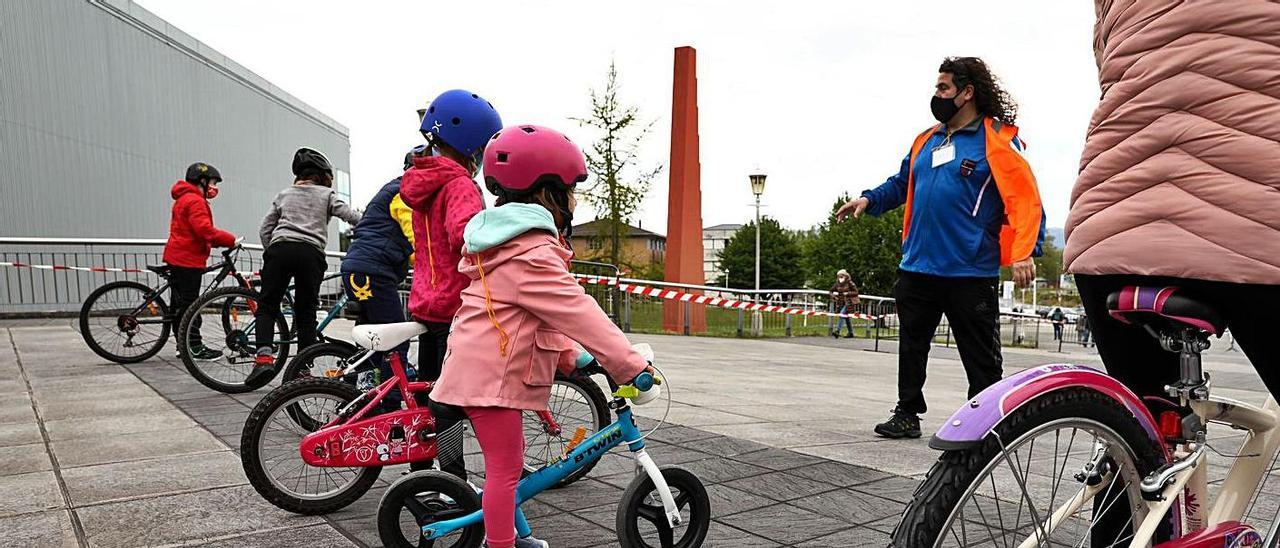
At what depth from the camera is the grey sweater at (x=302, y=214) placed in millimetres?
6078

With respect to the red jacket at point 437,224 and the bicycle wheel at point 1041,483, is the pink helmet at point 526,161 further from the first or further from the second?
the bicycle wheel at point 1041,483

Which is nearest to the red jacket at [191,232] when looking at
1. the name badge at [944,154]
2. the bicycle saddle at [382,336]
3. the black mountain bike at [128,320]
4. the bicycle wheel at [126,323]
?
the black mountain bike at [128,320]

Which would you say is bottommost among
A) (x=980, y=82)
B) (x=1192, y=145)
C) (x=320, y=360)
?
(x=320, y=360)

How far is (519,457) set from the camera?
8.69ft

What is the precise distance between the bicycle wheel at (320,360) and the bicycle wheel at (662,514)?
1.94 metres

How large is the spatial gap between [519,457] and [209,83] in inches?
1016

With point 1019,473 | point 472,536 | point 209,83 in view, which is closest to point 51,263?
point 209,83

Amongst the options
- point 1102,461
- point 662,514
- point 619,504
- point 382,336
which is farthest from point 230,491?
point 1102,461

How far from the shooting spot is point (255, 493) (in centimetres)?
373

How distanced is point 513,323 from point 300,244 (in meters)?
4.00

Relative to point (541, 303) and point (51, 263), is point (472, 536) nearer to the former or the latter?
point (541, 303)

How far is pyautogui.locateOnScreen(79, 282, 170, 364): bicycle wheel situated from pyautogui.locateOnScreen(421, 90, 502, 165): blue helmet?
17.7 feet

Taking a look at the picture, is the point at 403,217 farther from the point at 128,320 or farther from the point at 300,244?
the point at 128,320

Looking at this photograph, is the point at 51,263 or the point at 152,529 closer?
the point at 152,529
